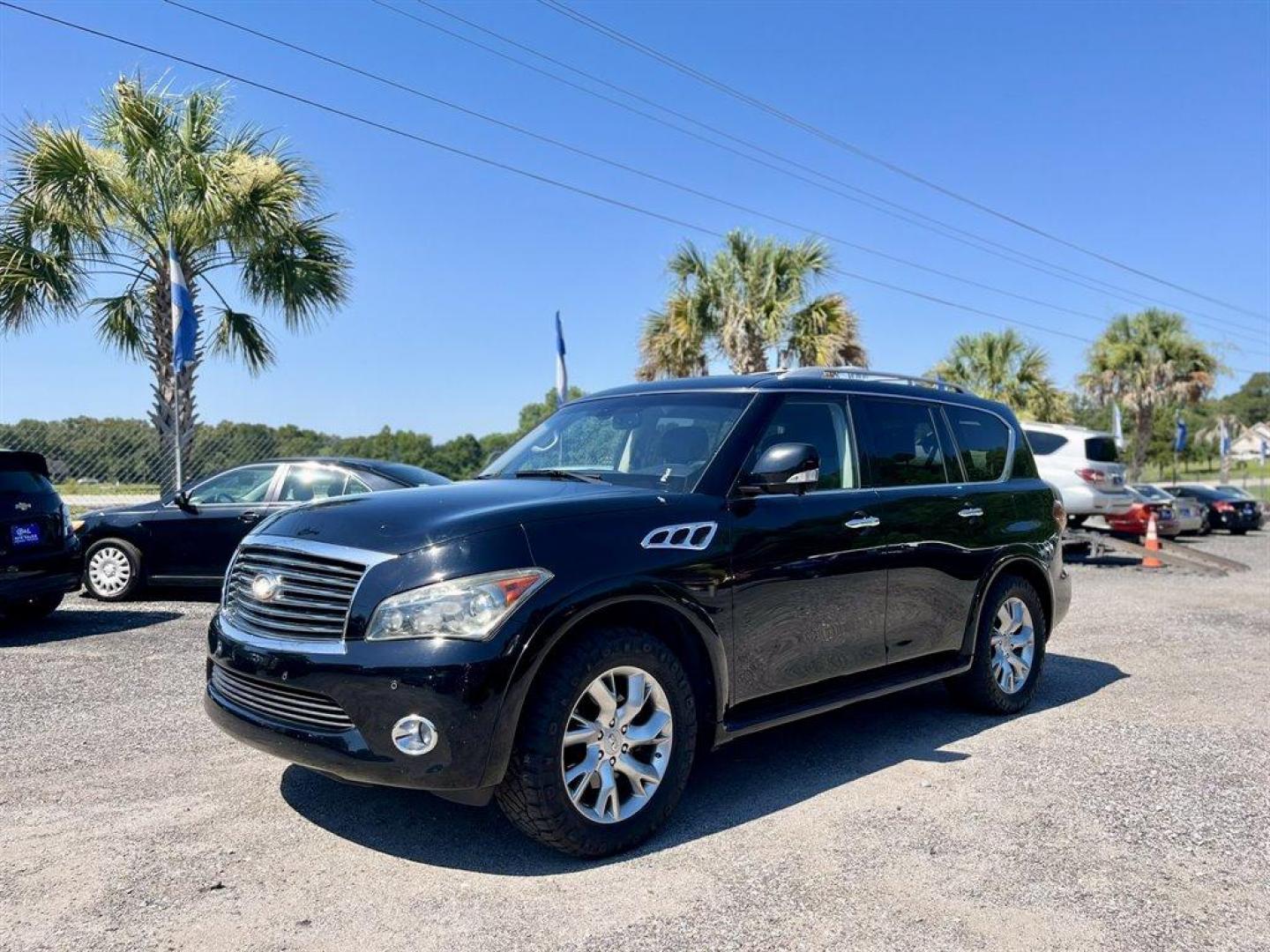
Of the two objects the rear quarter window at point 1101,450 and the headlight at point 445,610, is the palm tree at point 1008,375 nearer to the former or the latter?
the rear quarter window at point 1101,450

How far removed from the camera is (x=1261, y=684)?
6773 mm

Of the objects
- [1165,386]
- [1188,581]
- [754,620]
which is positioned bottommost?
[1188,581]

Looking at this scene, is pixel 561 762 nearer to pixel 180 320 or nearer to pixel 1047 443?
pixel 180 320

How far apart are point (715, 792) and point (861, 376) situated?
2314mm

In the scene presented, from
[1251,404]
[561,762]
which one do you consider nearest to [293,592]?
[561,762]

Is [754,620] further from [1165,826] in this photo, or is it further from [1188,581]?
[1188,581]

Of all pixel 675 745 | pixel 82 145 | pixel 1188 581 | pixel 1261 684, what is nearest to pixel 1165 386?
pixel 1188 581

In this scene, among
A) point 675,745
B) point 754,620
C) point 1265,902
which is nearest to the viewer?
point 1265,902

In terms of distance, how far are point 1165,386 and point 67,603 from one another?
3442 cm

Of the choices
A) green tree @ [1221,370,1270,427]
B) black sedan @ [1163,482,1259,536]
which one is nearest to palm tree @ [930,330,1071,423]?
black sedan @ [1163,482,1259,536]

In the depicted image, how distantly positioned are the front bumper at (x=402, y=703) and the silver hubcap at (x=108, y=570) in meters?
7.56

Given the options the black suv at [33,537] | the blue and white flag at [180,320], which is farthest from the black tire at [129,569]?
the blue and white flag at [180,320]

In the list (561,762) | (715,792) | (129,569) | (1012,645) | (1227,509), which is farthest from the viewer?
(1227,509)

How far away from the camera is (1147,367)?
113 ft
